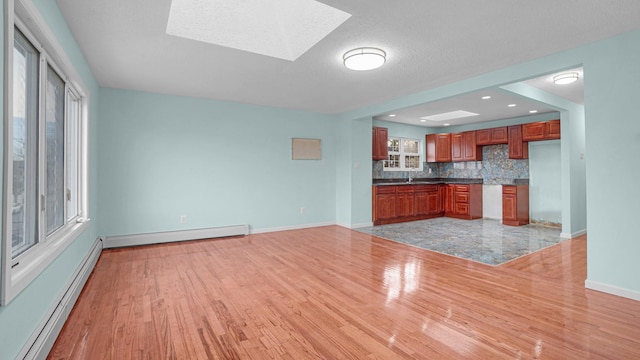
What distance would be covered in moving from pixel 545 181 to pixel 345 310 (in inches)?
246

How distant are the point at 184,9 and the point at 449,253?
4.27m

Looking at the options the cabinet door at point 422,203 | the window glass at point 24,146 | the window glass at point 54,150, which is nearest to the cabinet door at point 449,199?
the cabinet door at point 422,203

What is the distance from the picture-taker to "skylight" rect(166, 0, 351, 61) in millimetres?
2611

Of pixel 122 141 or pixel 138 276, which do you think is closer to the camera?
pixel 138 276

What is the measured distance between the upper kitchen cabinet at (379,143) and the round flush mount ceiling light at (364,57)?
3.73 m

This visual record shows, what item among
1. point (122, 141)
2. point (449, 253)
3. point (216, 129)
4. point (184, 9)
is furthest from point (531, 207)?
point (122, 141)

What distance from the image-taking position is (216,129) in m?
5.27

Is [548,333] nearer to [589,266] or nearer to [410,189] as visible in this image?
[589,266]

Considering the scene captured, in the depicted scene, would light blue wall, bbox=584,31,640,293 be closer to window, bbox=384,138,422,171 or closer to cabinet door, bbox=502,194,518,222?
cabinet door, bbox=502,194,518,222

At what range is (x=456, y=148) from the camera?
7.75 metres

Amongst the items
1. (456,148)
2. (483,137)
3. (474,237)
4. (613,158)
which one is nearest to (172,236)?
(474,237)

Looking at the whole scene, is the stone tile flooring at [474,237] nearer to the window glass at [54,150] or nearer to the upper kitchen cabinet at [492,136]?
the upper kitchen cabinet at [492,136]

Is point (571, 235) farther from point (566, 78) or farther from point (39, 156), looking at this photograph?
point (39, 156)

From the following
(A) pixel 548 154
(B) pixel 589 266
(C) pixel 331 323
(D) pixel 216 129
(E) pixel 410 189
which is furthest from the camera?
(E) pixel 410 189
